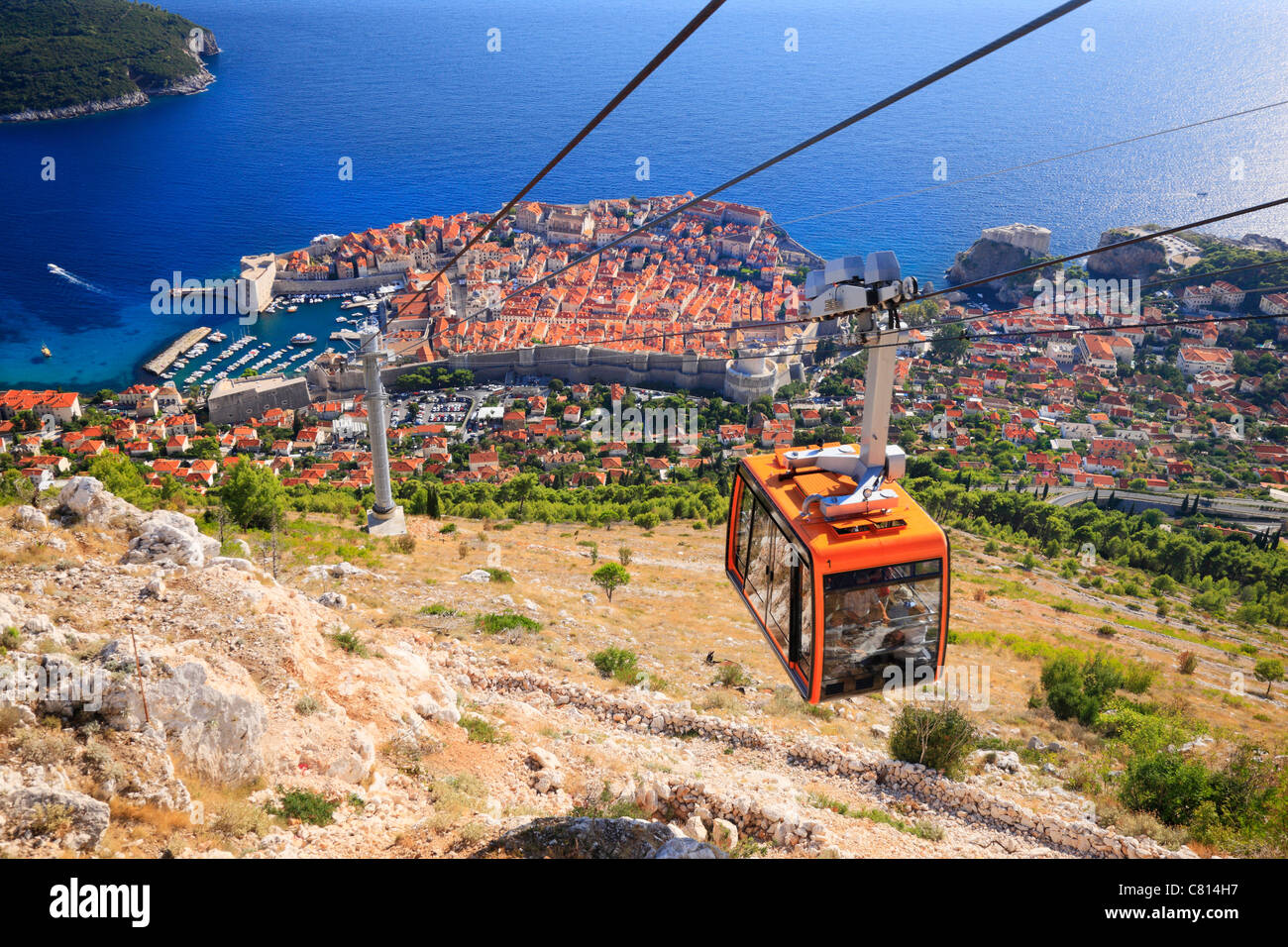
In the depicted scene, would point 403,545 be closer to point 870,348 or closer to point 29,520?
point 29,520

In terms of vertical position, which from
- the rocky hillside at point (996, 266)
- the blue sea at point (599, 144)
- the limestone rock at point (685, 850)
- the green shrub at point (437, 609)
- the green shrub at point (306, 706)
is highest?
the blue sea at point (599, 144)

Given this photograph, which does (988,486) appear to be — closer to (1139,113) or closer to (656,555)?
(656,555)

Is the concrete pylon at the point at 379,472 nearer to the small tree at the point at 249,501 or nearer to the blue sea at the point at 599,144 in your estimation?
the small tree at the point at 249,501

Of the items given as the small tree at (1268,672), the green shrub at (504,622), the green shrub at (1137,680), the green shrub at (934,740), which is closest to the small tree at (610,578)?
the green shrub at (504,622)

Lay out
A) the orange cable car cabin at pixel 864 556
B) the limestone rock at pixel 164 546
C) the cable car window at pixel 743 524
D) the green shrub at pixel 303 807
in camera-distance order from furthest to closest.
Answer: the limestone rock at pixel 164 546 → the cable car window at pixel 743 524 → the green shrub at pixel 303 807 → the orange cable car cabin at pixel 864 556

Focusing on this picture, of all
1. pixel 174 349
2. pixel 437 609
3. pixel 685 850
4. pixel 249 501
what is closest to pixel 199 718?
pixel 685 850

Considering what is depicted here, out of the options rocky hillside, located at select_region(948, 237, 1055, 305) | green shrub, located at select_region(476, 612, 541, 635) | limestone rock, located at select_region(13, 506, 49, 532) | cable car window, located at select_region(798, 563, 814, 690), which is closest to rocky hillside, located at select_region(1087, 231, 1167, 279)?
rocky hillside, located at select_region(948, 237, 1055, 305)

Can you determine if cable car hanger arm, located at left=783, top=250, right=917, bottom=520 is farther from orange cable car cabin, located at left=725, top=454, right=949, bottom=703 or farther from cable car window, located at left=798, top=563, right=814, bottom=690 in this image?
cable car window, located at left=798, top=563, right=814, bottom=690
